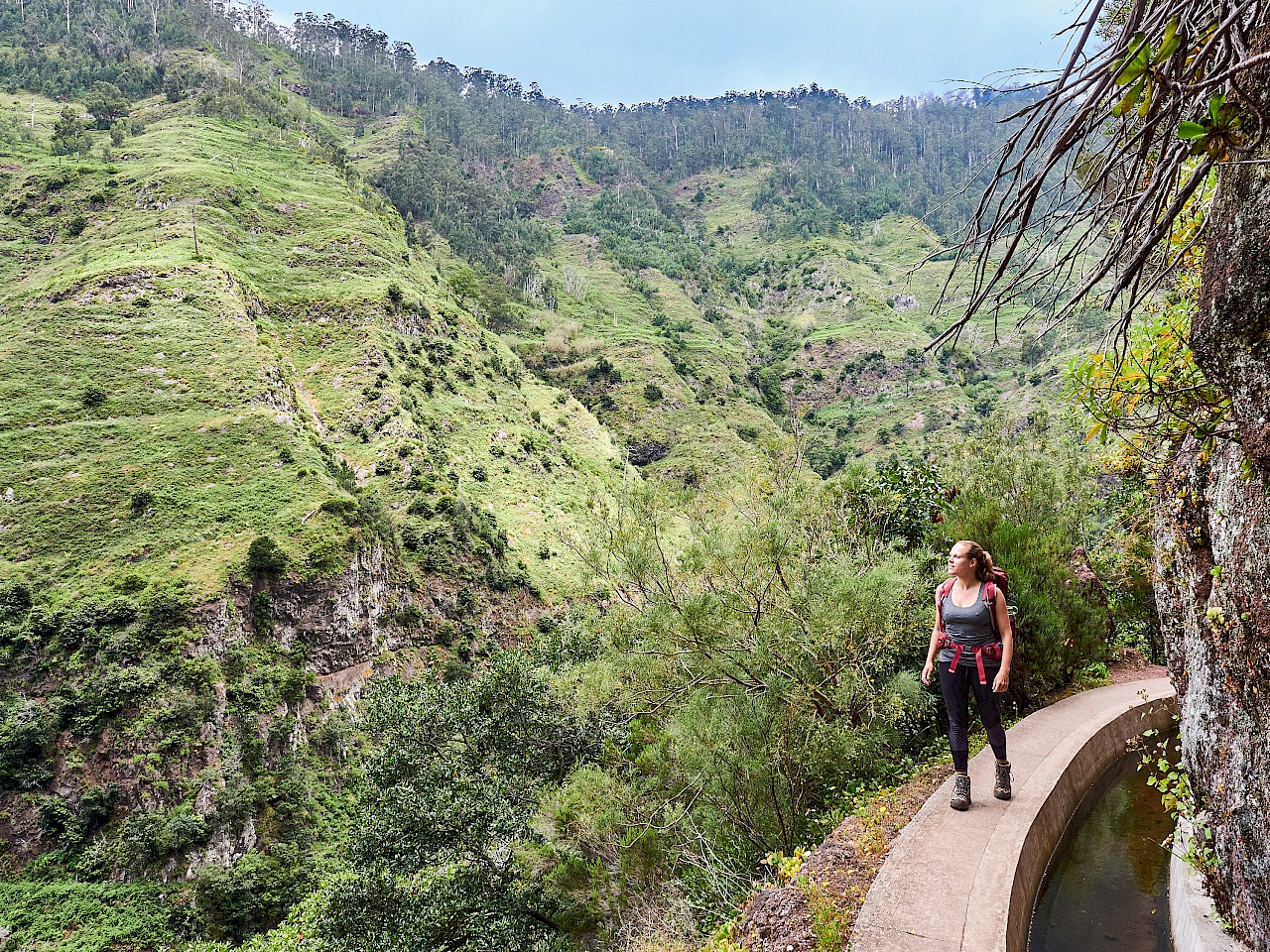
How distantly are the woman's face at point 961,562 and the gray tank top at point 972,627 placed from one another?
0.15 metres

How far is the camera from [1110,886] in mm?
4297

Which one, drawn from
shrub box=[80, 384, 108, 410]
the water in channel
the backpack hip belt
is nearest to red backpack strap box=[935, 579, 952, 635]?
the backpack hip belt

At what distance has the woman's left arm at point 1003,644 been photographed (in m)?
4.05

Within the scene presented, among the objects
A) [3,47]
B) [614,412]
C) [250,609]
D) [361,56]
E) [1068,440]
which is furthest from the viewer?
[361,56]

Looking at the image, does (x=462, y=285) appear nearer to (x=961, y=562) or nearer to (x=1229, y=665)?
(x=961, y=562)

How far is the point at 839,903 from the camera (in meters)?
3.74

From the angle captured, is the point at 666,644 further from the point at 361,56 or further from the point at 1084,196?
the point at 361,56

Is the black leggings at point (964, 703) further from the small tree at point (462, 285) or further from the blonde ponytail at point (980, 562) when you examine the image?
→ the small tree at point (462, 285)

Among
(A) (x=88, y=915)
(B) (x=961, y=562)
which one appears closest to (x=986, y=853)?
(B) (x=961, y=562)

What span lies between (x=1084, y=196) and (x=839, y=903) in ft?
12.1

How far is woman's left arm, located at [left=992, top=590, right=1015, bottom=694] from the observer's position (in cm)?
405

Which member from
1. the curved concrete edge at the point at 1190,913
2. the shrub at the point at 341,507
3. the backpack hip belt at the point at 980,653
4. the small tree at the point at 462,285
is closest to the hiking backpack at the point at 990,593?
the backpack hip belt at the point at 980,653

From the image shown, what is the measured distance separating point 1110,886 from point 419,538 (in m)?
38.3

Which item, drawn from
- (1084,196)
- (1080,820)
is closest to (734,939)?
→ (1080,820)
